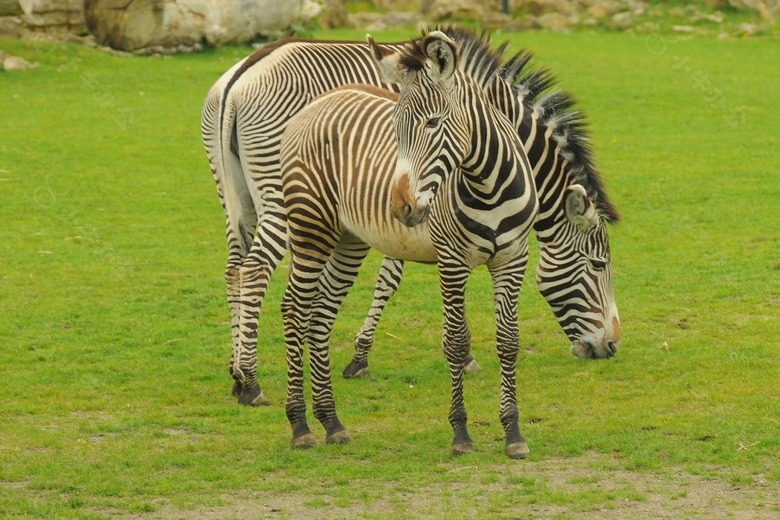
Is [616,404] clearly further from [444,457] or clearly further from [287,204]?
[287,204]

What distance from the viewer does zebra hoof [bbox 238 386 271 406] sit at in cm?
853

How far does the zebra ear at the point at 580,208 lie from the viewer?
26.4ft

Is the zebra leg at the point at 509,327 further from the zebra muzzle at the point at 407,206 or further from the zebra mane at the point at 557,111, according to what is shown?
the zebra mane at the point at 557,111

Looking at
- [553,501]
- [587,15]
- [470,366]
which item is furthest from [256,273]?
[587,15]

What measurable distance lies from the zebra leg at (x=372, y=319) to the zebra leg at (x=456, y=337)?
2.18 meters

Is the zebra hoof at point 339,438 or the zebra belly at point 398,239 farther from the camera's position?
the zebra hoof at point 339,438

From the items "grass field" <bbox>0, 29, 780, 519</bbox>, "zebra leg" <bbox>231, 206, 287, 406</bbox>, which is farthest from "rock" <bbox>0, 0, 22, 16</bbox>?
"zebra leg" <bbox>231, 206, 287, 406</bbox>

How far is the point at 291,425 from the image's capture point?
757cm

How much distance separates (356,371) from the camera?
922 centimetres

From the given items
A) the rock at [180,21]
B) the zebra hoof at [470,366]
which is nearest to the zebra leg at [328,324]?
the zebra hoof at [470,366]

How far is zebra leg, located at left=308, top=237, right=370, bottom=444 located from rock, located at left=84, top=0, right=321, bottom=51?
1535 cm

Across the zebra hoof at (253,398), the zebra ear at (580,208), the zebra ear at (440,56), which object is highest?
the zebra ear at (440,56)

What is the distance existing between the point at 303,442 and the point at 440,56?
267 cm

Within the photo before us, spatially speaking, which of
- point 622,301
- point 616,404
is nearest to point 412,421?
point 616,404
